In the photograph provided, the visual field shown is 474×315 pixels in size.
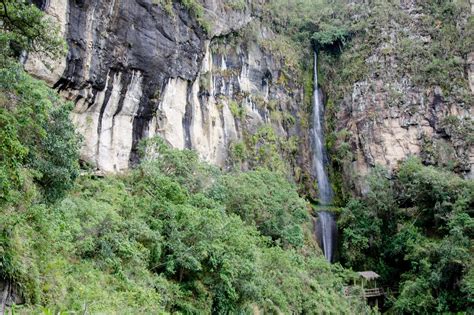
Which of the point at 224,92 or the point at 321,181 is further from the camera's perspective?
the point at 321,181

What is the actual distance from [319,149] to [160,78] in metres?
14.1

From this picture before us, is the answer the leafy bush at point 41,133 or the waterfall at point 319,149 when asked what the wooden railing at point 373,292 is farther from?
the leafy bush at point 41,133

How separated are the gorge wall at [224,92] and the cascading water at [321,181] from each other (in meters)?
0.71

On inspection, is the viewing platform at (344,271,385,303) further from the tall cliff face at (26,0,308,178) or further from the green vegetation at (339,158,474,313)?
the tall cliff face at (26,0,308,178)

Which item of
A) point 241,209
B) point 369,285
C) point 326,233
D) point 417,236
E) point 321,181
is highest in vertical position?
point 321,181

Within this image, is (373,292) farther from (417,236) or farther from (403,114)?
(403,114)

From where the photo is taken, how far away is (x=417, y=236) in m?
22.5

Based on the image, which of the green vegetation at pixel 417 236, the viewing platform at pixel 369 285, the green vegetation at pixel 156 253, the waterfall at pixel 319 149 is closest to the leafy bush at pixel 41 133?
the green vegetation at pixel 156 253

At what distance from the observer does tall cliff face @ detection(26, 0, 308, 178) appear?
54.6ft

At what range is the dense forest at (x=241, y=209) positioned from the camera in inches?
286

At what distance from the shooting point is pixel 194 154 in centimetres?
1831

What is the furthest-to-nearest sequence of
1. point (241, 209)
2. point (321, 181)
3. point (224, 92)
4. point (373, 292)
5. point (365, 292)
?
point (321, 181) → point (224, 92) → point (373, 292) → point (365, 292) → point (241, 209)

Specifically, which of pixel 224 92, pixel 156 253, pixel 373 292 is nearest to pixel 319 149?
pixel 224 92

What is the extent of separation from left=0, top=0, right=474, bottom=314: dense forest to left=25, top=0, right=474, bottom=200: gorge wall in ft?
1.43
